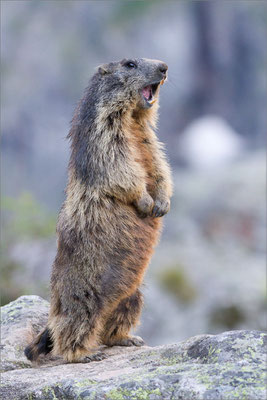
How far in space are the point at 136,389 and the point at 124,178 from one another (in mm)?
2172

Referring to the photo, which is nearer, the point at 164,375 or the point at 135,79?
the point at 164,375

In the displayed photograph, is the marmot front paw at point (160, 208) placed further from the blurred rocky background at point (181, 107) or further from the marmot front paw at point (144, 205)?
the blurred rocky background at point (181, 107)

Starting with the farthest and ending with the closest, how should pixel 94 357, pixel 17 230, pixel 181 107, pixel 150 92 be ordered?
pixel 181 107, pixel 17 230, pixel 150 92, pixel 94 357

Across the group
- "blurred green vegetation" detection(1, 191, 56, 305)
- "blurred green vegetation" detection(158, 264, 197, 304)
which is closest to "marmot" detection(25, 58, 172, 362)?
"blurred green vegetation" detection(1, 191, 56, 305)

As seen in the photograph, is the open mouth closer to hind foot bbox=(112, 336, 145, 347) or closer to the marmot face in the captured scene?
the marmot face

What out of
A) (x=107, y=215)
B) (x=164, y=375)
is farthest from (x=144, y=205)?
(x=164, y=375)

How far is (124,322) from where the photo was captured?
6812 mm

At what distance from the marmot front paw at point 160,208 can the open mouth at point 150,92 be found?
935 mm

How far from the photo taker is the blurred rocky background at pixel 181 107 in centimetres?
2177

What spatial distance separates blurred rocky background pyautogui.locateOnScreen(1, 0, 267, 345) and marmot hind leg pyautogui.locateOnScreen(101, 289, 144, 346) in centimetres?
1066

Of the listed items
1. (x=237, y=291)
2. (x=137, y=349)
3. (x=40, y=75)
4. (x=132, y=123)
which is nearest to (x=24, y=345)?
(x=137, y=349)

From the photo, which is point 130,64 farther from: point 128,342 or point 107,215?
point 128,342

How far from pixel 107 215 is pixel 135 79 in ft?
4.65

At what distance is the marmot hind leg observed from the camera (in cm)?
675
